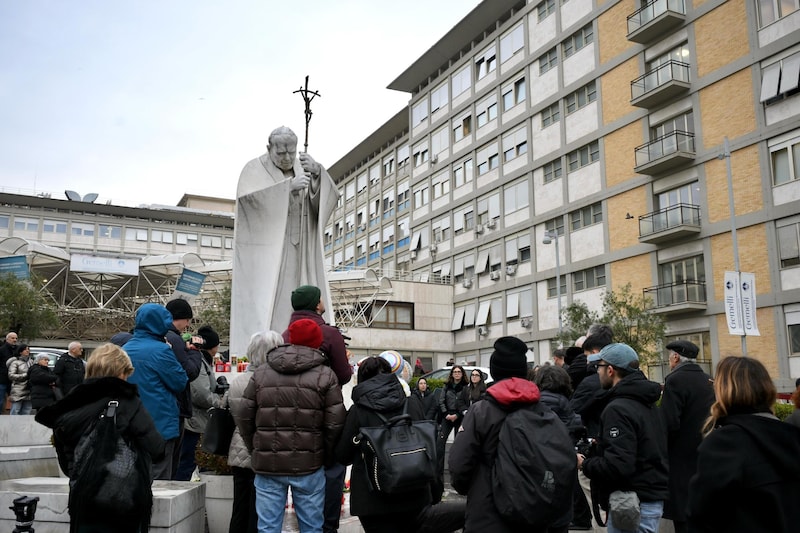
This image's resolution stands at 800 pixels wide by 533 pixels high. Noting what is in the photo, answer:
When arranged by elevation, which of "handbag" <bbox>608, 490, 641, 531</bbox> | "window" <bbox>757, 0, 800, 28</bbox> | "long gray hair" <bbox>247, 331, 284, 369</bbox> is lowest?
"handbag" <bbox>608, 490, 641, 531</bbox>

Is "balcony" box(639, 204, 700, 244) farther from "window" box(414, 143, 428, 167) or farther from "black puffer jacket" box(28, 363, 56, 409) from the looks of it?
"black puffer jacket" box(28, 363, 56, 409)

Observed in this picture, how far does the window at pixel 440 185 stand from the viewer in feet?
163

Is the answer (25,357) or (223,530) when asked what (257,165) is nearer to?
(223,530)

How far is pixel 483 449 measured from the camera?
4.07m

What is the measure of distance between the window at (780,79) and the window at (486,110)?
62.9 ft

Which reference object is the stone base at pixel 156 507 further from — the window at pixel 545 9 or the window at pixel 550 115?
the window at pixel 545 9

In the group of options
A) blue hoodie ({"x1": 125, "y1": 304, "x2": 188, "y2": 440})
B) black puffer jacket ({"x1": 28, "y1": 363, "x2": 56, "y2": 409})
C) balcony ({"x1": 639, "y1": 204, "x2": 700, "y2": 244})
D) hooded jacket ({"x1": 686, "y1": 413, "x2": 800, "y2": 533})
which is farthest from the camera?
balcony ({"x1": 639, "y1": 204, "x2": 700, "y2": 244})

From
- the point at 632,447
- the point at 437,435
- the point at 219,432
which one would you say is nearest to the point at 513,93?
the point at 219,432

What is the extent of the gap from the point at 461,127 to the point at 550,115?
947 centimetres

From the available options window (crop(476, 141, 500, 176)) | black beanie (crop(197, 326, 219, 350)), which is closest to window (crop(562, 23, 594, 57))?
window (crop(476, 141, 500, 176))

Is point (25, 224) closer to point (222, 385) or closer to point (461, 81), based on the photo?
point (461, 81)

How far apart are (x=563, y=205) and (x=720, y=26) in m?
11.6

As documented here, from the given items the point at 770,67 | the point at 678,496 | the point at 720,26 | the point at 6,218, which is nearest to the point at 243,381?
the point at 678,496

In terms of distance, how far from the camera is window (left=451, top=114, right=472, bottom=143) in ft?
156
